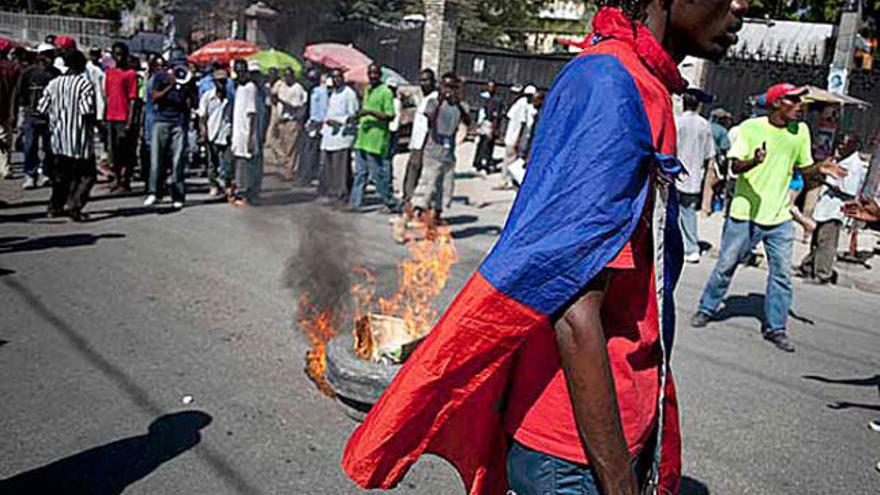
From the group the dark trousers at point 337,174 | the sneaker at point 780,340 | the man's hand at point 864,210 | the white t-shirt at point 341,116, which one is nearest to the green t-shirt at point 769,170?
the sneaker at point 780,340

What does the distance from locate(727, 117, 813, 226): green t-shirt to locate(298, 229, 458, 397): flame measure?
2642 mm

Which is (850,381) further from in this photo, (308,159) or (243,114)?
(308,159)

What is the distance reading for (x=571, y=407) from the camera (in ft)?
4.91

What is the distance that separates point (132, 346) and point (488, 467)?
4.19 metres

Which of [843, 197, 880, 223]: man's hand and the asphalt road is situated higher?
[843, 197, 880, 223]: man's hand

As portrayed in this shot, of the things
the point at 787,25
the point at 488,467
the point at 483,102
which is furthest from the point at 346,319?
the point at 787,25

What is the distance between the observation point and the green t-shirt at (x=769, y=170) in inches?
249

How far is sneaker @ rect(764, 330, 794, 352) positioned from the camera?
6473 millimetres

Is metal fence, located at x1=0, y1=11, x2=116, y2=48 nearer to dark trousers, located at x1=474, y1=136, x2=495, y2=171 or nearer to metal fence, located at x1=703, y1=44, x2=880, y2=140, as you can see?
dark trousers, located at x1=474, y1=136, x2=495, y2=171

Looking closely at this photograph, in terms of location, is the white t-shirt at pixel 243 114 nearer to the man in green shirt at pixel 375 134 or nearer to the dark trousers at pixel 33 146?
the man in green shirt at pixel 375 134

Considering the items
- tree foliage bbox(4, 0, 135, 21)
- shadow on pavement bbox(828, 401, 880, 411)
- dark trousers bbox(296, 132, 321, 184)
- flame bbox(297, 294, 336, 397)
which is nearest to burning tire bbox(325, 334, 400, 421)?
flame bbox(297, 294, 336, 397)

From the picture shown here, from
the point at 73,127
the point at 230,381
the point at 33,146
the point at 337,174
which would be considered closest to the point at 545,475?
the point at 230,381

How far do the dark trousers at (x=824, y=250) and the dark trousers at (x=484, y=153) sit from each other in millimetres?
8006

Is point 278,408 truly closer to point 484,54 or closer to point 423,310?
point 423,310
